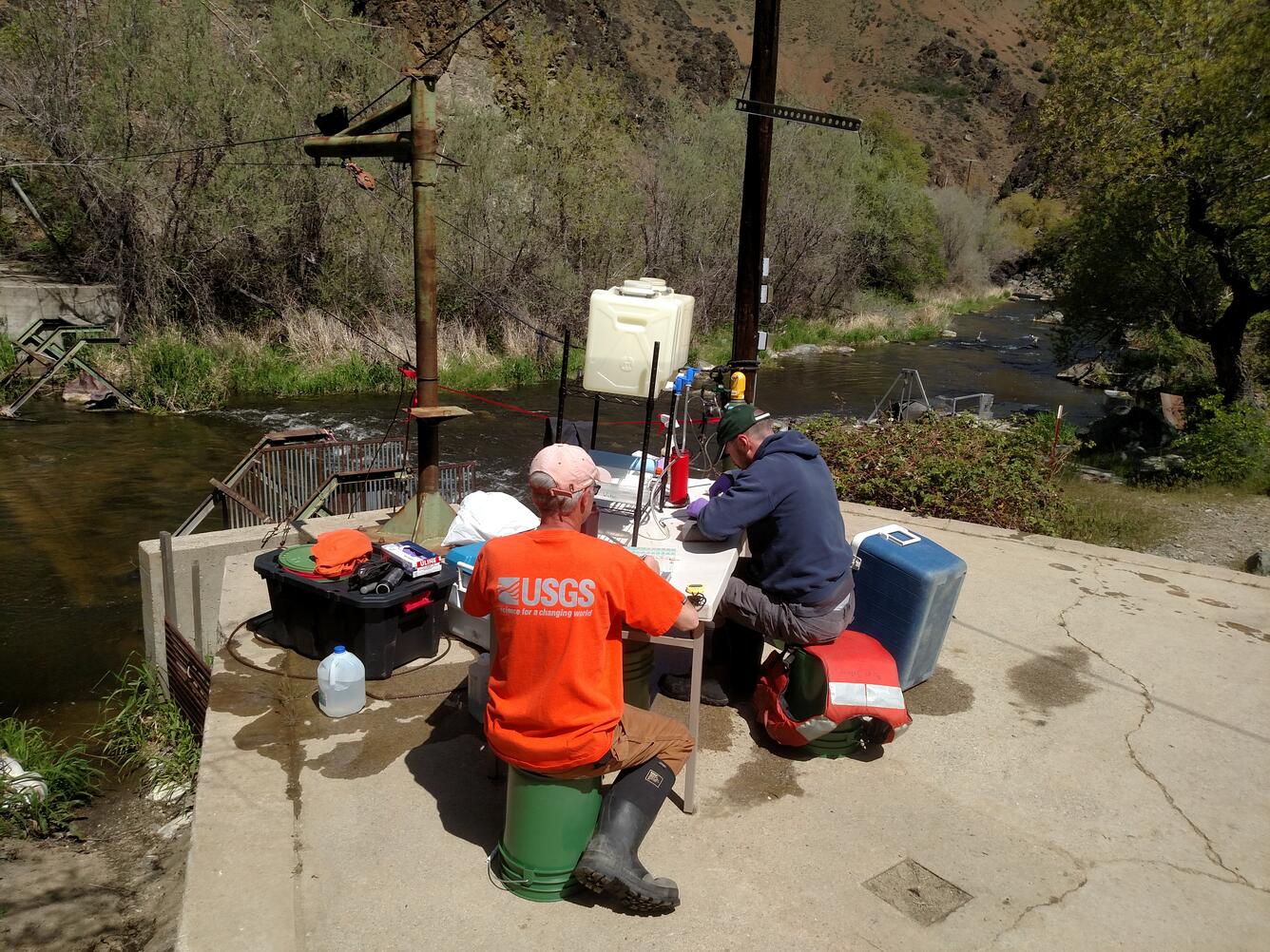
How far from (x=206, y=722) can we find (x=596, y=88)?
928 inches

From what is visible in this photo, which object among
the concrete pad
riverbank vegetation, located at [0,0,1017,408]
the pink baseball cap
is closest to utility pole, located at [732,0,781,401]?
→ the concrete pad

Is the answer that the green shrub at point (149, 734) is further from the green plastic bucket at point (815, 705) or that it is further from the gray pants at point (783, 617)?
the green plastic bucket at point (815, 705)

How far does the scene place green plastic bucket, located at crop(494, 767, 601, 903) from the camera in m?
2.97

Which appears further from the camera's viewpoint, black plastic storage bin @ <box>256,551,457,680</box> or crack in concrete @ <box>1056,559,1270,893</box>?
black plastic storage bin @ <box>256,551,457,680</box>

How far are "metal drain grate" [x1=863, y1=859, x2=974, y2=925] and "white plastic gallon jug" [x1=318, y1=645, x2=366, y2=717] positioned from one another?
2.34 m

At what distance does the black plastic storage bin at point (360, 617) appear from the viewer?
14.6 feet

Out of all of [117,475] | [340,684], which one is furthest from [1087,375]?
[340,684]

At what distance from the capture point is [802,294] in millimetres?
32469

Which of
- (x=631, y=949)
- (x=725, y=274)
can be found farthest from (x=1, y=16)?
(x=631, y=949)

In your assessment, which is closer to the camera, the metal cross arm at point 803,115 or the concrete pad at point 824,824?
the concrete pad at point 824,824

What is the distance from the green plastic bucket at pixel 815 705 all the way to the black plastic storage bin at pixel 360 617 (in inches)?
70.8

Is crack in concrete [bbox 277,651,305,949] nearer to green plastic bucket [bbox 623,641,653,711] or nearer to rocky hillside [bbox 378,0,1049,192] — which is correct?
green plastic bucket [bbox 623,641,653,711]

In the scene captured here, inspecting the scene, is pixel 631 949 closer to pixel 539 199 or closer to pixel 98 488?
pixel 98 488

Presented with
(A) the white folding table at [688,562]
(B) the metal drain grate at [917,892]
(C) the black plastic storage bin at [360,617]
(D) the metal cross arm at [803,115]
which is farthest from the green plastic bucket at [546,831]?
(D) the metal cross arm at [803,115]
